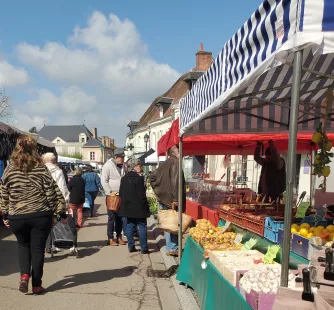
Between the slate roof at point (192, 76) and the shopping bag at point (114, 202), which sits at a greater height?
the slate roof at point (192, 76)

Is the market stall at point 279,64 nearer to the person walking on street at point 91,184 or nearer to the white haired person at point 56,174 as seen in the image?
the white haired person at point 56,174

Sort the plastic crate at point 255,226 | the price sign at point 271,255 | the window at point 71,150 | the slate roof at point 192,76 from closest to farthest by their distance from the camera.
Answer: the price sign at point 271,255, the plastic crate at point 255,226, the slate roof at point 192,76, the window at point 71,150

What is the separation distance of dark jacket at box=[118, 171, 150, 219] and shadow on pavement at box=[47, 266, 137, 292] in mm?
966

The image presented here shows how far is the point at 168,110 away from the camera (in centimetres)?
4112

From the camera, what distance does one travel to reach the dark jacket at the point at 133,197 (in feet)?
22.5

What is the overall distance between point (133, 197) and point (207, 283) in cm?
320

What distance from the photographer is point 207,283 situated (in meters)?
3.91

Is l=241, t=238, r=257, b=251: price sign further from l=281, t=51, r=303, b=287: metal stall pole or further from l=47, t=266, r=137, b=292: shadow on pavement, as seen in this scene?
l=47, t=266, r=137, b=292: shadow on pavement

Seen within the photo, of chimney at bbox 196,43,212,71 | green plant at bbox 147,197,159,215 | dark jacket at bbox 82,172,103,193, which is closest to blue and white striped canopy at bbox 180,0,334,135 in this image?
green plant at bbox 147,197,159,215

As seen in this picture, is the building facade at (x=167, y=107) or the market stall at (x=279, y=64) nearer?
the market stall at (x=279, y=64)

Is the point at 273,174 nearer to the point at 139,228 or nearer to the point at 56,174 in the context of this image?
the point at 139,228

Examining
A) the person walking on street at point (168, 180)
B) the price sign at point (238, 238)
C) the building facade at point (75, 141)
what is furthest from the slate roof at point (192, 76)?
the building facade at point (75, 141)

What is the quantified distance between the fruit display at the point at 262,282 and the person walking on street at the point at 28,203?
2565 mm

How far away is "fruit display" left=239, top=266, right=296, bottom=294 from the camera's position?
252 centimetres
